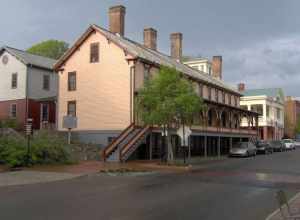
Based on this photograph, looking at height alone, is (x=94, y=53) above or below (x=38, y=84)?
above

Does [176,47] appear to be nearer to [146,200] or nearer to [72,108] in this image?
[72,108]

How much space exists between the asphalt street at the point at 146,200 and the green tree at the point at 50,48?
55.5 meters

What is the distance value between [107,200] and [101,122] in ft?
77.8

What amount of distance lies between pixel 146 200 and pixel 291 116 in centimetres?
9370

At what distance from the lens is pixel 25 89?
138ft

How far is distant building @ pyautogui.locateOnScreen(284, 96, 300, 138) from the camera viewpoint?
95.2 meters

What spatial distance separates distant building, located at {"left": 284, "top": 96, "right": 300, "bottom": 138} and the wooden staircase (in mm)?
66250

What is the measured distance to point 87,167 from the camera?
2634 centimetres

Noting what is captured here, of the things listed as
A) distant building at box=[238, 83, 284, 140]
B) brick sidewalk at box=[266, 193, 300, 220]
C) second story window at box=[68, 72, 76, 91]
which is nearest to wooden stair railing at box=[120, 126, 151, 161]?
second story window at box=[68, 72, 76, 91]

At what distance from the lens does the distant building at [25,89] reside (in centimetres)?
4203

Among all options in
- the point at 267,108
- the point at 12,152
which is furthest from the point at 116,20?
the point at 267,108

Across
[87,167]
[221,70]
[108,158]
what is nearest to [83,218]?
[87,167]

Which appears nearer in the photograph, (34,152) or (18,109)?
(34,152)

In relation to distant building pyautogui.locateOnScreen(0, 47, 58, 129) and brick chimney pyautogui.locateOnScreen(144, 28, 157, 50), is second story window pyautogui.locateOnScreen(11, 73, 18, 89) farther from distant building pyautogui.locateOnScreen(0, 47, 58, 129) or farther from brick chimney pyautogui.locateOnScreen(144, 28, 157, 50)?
brick chimney pyautogui.locateOnScreen(144, 28, 157, 50)
